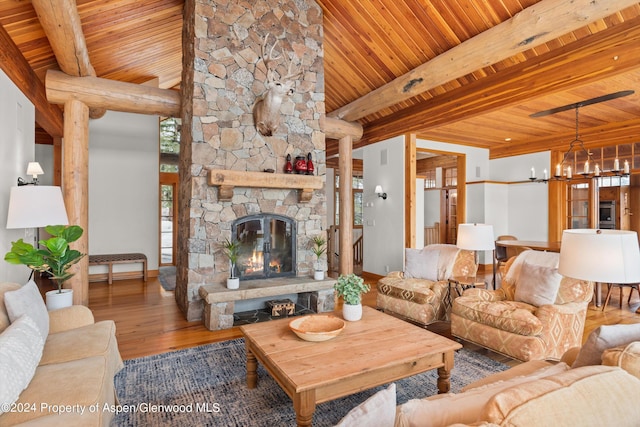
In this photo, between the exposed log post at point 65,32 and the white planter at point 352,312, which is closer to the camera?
the exposed log post at point 65,32

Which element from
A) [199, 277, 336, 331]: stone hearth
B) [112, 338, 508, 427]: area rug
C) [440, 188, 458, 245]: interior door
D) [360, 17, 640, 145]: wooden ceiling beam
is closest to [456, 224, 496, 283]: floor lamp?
[112, 338, 508, 427]: area rug

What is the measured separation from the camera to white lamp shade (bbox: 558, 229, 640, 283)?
1762 mm

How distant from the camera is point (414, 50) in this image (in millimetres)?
4719

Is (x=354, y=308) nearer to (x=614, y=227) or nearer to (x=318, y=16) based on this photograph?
(x=318, y=16)

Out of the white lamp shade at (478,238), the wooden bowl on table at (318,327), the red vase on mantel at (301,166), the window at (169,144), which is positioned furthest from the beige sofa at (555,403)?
the window at (169,144)

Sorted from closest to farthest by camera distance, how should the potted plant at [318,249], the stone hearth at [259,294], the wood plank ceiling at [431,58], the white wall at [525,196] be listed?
1. the wood plank ceiling at [431,58]
2. the stone hearth at [259,294]
3. the potted plant at [318,249]
4. the white wall at [525,196]

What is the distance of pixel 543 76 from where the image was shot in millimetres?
3881

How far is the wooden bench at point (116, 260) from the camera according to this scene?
6.16 meters

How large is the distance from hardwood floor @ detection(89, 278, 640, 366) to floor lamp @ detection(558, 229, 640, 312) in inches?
65.3

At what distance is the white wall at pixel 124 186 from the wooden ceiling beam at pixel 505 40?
15.7 ft

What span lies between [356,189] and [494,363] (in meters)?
7.58

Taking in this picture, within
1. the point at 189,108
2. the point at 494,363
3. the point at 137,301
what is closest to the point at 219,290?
the point at 137,301

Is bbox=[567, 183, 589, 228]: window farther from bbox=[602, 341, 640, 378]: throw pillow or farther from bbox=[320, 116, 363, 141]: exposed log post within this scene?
bbox=[602, 341, 640, 378]: throw pillow

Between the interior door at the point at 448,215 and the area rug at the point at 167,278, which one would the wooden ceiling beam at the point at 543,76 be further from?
the area rug at the point at 167,278
